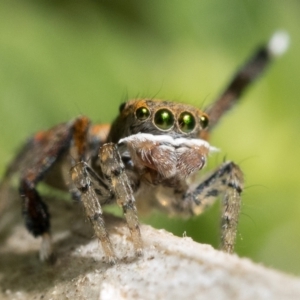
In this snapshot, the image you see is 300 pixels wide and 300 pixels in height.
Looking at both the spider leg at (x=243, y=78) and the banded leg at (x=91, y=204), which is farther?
the spider leg at (x=243, y=78)

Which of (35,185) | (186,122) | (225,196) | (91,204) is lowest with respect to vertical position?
(35,185)

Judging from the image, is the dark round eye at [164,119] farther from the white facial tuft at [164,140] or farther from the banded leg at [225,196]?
the banded leg at [225,196]

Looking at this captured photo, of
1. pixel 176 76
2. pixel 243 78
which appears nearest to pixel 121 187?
pixel 243 78

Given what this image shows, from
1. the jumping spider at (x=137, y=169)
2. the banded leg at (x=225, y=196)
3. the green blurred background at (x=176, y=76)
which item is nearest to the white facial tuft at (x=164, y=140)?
the jumping spider at (x=137, y=169)

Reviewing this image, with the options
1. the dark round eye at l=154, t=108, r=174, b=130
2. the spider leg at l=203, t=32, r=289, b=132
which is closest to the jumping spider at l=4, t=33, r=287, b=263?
the dark round eye at l=154, t=108, r=174, b=130

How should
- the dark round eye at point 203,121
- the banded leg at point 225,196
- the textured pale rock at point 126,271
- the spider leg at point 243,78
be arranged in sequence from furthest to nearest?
1. the spider leg at point 243,78
2. the dark round eye at point 203,121
3. the banded leg at point 225,196
4. the textured pale rock at point 126,271

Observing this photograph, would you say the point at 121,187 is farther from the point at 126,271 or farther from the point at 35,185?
the point at 35,185

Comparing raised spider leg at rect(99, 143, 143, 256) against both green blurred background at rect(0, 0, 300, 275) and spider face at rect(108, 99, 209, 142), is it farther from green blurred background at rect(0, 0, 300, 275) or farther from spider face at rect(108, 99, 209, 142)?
green blurred background at rect(0, 0, 300, 275)
